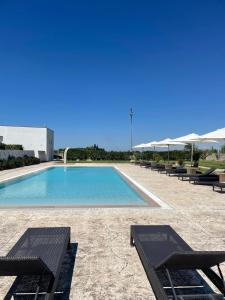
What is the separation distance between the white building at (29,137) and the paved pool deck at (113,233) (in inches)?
1239

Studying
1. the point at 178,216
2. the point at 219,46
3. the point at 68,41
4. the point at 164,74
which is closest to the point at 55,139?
the point at 164,74

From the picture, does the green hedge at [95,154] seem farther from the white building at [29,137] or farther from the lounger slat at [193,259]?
the lounger slat at [193,259]

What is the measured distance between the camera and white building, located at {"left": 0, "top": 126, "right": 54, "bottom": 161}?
3756 centimetres

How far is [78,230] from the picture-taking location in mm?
5656

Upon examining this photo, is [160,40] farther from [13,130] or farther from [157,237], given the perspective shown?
[13,130]

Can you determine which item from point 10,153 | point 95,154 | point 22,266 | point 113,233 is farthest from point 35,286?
point 95,154

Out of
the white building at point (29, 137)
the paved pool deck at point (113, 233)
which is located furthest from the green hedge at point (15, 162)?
the paved pool deck at point (113, 233)

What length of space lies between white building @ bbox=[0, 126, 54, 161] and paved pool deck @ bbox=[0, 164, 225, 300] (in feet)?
103

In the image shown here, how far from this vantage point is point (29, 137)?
38469 millimetres

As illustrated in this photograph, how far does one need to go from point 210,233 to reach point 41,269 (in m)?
3.64

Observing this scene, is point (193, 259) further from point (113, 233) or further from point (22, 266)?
point (113, 233)

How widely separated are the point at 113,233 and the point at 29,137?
35.0 m

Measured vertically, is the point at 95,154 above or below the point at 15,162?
above

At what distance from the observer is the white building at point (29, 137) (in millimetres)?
37562
